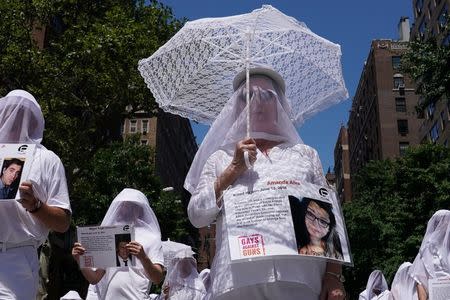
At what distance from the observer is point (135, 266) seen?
5750 mm

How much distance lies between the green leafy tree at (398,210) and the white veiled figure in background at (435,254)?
22.3 m

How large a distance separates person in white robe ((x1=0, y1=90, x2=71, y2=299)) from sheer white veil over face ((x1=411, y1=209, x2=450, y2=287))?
472 centimetres

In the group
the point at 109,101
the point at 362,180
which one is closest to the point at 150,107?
the point at 109,101

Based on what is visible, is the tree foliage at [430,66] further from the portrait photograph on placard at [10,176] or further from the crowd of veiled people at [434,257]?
the portrait photograph on placard at [10,176]

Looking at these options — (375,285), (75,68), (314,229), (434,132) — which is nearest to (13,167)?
(314,229)

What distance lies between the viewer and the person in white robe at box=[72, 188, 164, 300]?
574 cm

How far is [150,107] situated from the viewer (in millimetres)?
20312

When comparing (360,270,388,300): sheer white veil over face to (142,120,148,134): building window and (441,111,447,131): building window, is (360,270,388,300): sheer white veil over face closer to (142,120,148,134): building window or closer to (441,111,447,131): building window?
(441,111,447,131): building window

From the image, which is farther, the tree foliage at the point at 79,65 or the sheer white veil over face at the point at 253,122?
the tree foliage at the point at 79,65

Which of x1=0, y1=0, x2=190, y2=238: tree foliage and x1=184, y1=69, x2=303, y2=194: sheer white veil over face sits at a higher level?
x1=0, y1=0, x2=190, y2=238: tree foliage

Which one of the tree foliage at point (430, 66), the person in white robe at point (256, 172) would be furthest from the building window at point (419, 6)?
the person in white robe at point (256, 172)

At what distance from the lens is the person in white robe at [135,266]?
226 inches

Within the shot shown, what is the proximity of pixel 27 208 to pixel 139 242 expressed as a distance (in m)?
2.42

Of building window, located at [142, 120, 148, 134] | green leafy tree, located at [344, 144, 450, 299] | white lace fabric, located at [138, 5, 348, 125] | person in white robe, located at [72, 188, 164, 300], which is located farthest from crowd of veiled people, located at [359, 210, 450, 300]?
building window, located at [142, 120, 148, 134]
